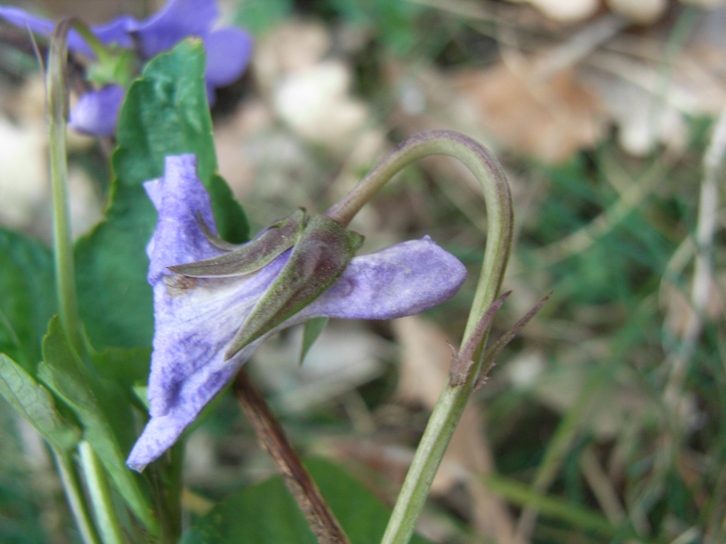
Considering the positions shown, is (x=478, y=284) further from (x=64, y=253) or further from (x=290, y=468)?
(x=64, y=253)

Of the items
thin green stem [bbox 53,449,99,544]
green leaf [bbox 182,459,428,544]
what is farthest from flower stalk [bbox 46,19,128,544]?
green leaf [bbox 182,459,428,544]

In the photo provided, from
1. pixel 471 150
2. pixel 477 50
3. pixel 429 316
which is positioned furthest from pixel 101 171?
pixel 471 150

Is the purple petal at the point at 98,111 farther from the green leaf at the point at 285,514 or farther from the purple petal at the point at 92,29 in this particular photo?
the green leaf at the point at 285,514

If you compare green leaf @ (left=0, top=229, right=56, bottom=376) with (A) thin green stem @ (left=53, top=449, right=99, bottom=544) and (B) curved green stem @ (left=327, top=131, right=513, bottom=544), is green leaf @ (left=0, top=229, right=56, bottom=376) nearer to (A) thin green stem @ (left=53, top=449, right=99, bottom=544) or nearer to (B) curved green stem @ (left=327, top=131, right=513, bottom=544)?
(A) thin green stem @ (left=53, top=449, right=99, bottom=544)

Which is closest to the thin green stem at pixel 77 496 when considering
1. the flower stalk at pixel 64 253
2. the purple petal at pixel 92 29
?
the flower stalk at pixel 64 253

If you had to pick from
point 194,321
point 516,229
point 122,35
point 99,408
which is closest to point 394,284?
point 194,321

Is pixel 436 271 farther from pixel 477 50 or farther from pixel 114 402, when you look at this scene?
pixel 477 50
